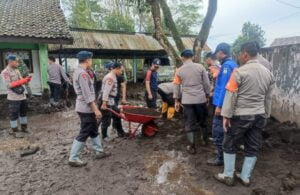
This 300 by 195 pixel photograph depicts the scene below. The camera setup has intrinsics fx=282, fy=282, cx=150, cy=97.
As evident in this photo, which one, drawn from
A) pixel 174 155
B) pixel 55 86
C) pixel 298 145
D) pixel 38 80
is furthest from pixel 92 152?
pixel 38 80

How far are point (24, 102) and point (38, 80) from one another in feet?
18.6

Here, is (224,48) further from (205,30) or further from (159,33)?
(159,33)

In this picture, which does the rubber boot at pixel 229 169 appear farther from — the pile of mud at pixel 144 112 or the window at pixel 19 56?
the window at pixel 19 56

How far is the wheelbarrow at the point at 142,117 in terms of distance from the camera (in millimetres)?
5492

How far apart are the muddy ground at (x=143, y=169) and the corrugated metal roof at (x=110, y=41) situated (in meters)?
10.4

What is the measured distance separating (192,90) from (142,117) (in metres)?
1.22

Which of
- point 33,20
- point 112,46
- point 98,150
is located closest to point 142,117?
point 98,150

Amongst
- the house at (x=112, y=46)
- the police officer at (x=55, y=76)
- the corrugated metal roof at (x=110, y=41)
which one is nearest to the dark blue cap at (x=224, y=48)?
the police officer at (x=55, y=76)

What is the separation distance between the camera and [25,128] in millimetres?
7234

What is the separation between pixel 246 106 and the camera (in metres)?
3.67

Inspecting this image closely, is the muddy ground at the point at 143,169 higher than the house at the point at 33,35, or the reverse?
the house at the point at 33,35

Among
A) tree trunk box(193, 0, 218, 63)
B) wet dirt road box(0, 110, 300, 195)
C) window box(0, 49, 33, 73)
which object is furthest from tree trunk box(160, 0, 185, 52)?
window box(0, 49, 33, 73)

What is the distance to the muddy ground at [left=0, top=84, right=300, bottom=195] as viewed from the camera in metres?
3.92

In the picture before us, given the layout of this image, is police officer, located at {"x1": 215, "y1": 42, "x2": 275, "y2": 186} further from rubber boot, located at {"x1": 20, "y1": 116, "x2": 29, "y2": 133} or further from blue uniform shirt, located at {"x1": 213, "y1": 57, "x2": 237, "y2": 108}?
rubber boot, located at {"x1": 20, "y1": 116, "x2": 29, "y2": 133}
